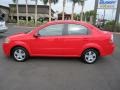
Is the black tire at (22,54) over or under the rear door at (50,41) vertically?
under

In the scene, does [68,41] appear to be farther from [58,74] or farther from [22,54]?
[22,54]

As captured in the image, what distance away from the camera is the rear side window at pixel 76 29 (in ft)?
21.9

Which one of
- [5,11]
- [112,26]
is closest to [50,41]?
[112,26]

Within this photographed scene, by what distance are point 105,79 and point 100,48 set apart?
174 cm

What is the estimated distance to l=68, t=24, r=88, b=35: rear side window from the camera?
21.9 feet

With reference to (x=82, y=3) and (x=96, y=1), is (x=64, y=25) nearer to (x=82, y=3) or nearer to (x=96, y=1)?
(x=96, y=1)

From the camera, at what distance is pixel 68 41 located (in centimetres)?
662

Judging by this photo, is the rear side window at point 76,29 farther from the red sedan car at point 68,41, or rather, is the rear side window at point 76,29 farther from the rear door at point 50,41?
the rear door at point 50,41

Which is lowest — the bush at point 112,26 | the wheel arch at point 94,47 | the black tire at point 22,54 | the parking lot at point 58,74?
the parking lot at point 58,74

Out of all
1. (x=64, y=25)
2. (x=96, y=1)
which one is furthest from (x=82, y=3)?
(x=64, y=25)

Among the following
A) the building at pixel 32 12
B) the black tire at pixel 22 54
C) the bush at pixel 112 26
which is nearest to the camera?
the black tire at pixel 22 54

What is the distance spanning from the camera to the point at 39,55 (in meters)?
6.90

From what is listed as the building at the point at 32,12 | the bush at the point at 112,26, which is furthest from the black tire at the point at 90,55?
the building at the point at 32,12

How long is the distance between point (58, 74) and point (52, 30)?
1.96 m
